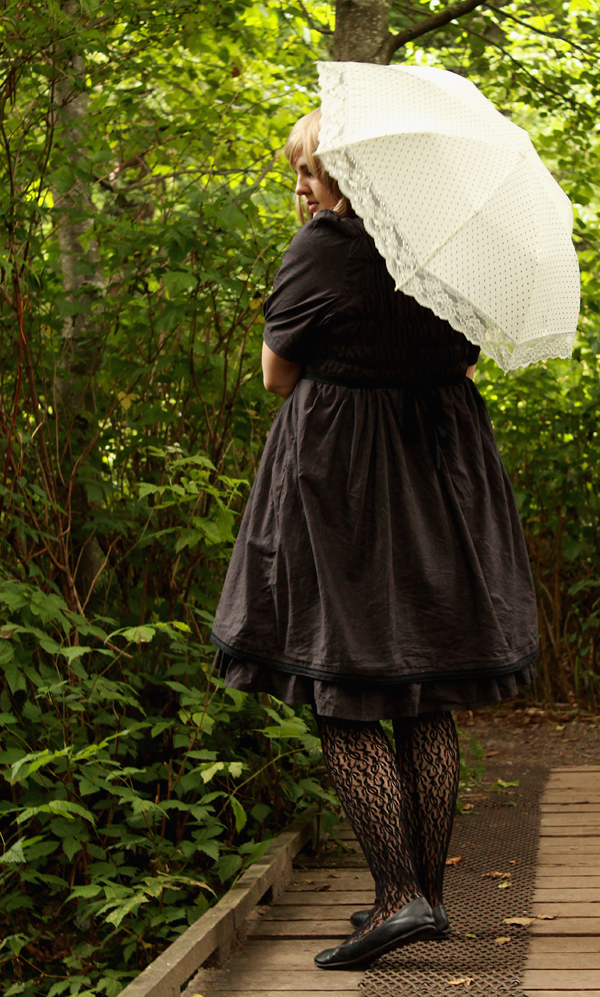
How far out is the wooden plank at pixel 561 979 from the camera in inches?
77.0

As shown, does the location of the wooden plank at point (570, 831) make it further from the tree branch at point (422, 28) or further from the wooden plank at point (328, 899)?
the tree branch at point (422, 28)

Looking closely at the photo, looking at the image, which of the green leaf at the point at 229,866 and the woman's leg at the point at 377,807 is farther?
→ the green leaf at the point at 229,866

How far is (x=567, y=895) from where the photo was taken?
252 centimetres

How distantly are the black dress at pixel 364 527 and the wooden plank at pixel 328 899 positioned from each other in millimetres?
861

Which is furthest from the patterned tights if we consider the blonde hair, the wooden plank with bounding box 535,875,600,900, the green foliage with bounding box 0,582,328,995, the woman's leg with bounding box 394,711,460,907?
the blonde hair

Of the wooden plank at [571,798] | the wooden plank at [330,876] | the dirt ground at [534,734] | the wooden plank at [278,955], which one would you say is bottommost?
the dirt ground at [534,734]

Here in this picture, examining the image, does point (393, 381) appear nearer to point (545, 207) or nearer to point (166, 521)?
point (545, 207)

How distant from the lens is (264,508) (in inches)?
82.3

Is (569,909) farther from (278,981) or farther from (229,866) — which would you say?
(229,866)

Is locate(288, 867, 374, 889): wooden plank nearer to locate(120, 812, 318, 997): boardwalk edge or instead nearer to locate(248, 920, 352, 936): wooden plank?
locate(120, 812, 318, 997): boardwalk edge

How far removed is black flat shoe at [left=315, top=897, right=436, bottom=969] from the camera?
1.91m

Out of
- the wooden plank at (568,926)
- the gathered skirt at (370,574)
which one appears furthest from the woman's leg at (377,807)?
the wooden plank at (568,926)

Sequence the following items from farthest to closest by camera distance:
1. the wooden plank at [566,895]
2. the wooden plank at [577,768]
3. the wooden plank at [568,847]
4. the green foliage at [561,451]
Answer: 1. the green foliage at [561,451]
2. the wooden plank at [577,768]
3. the wooden plank at [568,847]
4. the wooden plank at [566,895]

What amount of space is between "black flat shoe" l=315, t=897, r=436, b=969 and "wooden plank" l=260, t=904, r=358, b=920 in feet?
1.52
